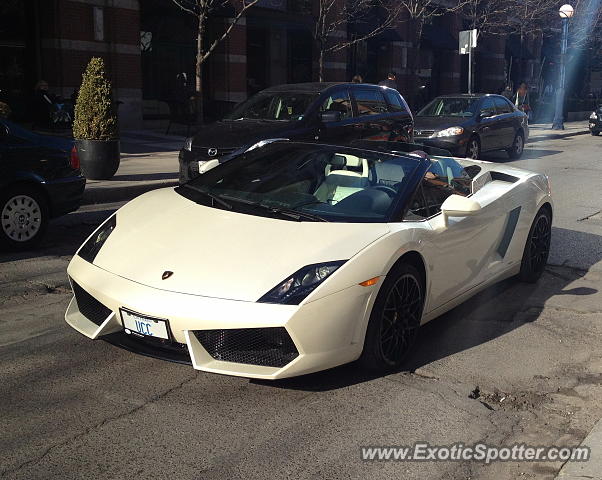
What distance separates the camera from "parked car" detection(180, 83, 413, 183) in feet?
34.9

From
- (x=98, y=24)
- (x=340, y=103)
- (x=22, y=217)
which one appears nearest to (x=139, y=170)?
(x=340, y=103)

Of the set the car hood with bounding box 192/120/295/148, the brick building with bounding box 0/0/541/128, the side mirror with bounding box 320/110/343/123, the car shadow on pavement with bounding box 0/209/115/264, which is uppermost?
the brick building with bounding box 0/0/541/128

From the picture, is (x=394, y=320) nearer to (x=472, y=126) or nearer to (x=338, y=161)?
(x=338, y=161)

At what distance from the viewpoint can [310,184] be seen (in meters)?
5.23

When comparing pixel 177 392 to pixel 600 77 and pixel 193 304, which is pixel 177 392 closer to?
pixel 193 304

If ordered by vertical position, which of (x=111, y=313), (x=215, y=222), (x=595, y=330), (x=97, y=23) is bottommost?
(x=595, y=330)

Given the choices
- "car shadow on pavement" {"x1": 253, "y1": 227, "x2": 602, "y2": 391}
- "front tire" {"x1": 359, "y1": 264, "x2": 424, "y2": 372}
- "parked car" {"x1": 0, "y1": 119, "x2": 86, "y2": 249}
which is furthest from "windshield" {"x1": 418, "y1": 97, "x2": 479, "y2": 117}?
"front tire" {"x1": 359, "y1": 264, "x2": 424, "y2": 372}

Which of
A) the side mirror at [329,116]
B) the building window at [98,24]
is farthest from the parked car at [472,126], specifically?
the building window at [98,24]

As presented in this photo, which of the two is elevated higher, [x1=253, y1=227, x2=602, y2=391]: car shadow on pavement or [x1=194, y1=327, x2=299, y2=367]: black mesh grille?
[x1=194, y1=327, x2=299, y2=367]: black mesh grille

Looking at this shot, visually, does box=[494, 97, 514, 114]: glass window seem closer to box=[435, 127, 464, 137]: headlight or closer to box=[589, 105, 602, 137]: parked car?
box=[435, 127, 464, 137]: headlight

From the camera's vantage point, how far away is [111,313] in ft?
13.6

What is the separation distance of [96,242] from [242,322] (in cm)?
148

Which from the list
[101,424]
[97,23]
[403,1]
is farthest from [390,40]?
[101,424]

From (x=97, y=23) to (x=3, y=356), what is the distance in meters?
16.9
